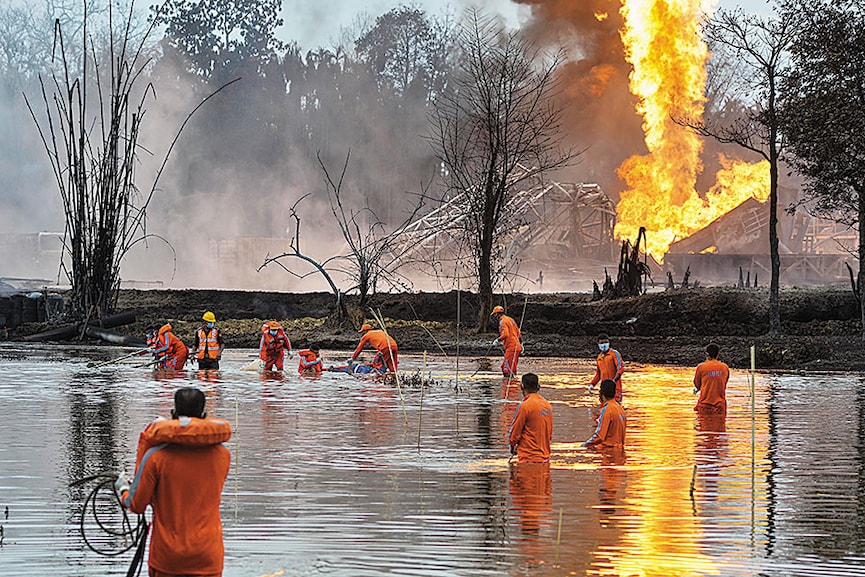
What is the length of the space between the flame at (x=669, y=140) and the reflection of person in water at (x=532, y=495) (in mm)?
38440

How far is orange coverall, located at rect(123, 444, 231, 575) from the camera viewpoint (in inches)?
254

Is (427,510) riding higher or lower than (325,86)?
lower

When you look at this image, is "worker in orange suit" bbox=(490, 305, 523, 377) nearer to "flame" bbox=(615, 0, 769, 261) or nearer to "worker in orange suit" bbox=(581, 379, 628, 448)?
"worker in orange suit" bbox=(581, 379, 628, 448)

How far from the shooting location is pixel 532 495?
37.0 feet

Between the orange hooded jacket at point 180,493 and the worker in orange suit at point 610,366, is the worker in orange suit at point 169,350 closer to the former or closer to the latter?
the worker in orange suit at point 610,366

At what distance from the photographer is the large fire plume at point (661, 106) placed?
51.0 m

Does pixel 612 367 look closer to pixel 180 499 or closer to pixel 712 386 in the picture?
pixel 712 386

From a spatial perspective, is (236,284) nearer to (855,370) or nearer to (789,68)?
(789,68)

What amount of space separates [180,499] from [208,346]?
19144 mm

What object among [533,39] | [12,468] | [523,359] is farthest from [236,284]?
[12,468]

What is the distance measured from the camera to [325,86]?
272 feet

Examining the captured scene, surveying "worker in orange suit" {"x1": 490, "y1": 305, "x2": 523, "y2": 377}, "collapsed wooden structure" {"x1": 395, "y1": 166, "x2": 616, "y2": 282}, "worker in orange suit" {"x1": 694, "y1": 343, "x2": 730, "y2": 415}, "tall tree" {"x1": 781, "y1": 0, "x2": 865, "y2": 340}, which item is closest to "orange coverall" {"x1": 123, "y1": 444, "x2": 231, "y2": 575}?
"worker in orange suit" {"x1": 694, "y1": 343, "x2": 730, "y2": 415}

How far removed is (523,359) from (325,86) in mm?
54969

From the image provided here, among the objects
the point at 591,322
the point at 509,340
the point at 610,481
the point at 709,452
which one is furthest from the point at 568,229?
the point at 610,481
